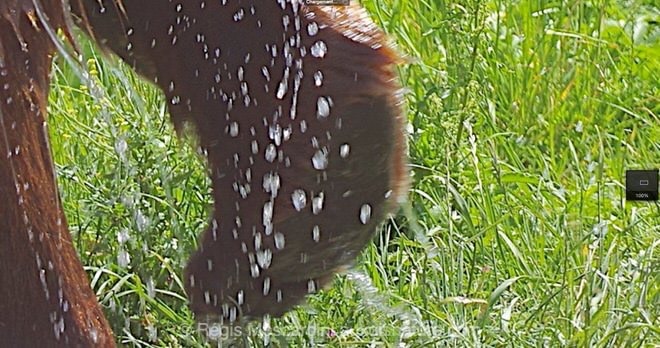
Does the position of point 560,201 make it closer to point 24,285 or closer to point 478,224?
point 478,224

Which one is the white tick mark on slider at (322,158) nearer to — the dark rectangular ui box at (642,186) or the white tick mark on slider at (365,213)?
the white tick mark on slider at (365,213)

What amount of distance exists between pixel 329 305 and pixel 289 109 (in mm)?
309

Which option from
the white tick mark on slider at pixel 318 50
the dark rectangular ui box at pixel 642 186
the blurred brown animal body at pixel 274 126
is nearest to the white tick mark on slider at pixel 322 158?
the blurred brown animal body at pixel 274 126

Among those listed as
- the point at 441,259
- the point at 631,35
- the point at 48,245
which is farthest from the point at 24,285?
the point at 631,35

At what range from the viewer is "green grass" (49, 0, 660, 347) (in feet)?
8.05

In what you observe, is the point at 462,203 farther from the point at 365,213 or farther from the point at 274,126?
the point at 274,126

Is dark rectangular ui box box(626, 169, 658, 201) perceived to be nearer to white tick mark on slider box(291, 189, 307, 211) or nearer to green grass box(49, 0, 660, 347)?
green grass box(49, 0, 660, 347)

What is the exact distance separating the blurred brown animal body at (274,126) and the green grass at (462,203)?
0.07 m

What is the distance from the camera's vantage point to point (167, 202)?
2594 mm

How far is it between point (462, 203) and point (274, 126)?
337 millimetres

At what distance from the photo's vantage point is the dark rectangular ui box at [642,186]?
2.72 metres

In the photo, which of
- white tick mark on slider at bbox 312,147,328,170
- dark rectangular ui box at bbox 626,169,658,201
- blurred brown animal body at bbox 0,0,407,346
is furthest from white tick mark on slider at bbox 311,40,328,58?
dark rectangular ui box at bbox 626,169,658,201

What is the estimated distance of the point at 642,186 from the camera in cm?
274

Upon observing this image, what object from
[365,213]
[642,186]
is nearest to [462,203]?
[365,213]
